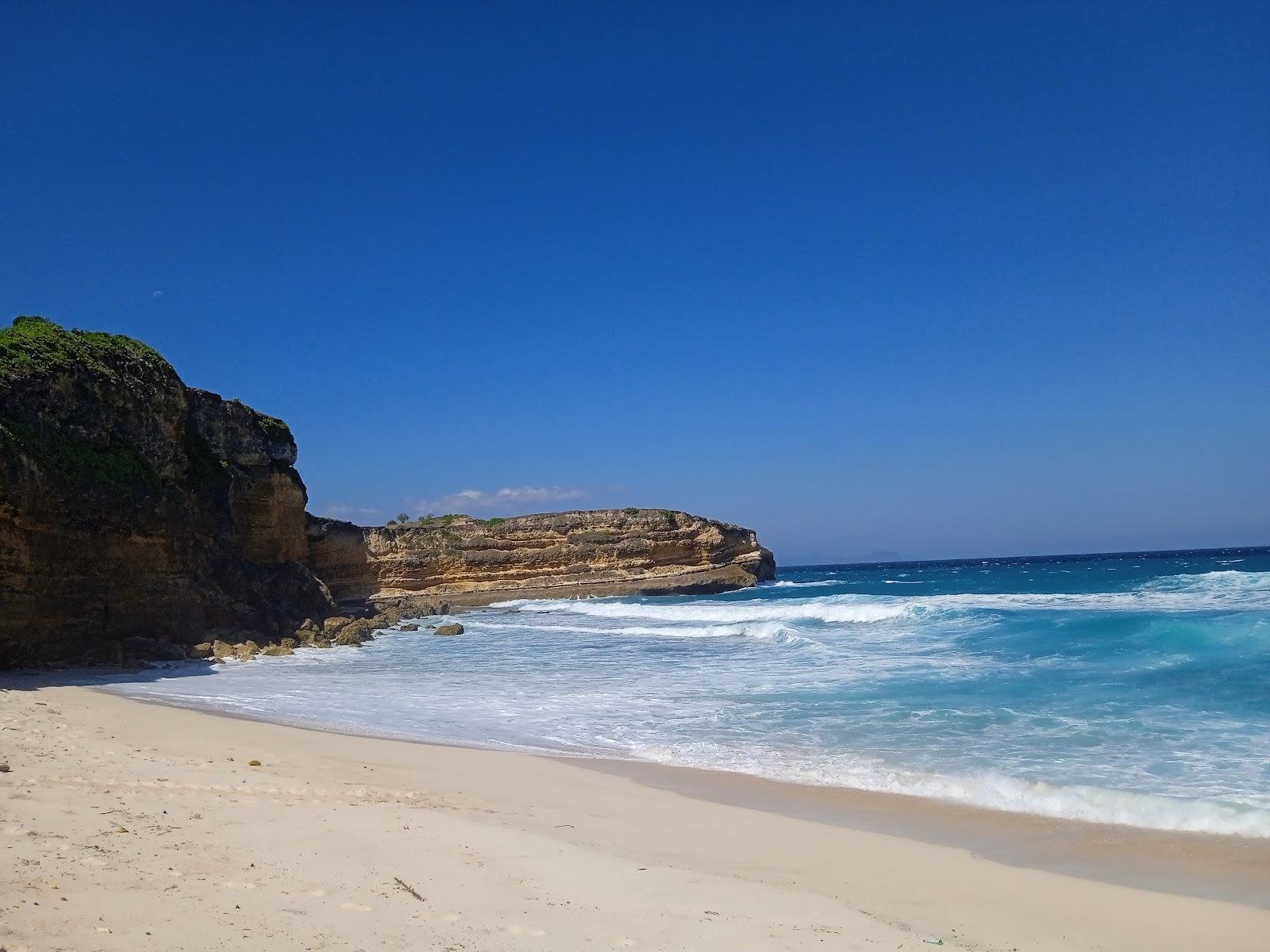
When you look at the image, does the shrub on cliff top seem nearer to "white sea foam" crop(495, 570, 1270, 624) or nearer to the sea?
the sea

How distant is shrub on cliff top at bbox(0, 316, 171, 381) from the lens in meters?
14.0

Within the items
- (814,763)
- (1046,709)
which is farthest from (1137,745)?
(814,763)

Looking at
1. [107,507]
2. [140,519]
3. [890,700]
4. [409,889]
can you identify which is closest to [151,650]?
[140,519]

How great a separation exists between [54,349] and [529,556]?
29352 millimetres

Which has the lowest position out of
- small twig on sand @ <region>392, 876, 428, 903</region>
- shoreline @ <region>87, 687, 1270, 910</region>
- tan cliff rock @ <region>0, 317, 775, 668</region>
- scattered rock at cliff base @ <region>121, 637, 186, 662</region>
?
shoreline @ <region>87, 687, 1270, 910</region>

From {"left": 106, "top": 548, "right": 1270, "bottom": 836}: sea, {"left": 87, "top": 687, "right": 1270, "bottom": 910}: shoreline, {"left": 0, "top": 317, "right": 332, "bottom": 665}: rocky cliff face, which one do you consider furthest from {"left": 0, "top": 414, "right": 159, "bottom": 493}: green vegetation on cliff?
{"left": 87, "top": 687, "right": 1270, "bottom": 910}: shoreline

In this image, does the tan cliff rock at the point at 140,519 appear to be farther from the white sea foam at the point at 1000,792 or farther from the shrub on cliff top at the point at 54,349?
the white sea foam at the point at 1000,792

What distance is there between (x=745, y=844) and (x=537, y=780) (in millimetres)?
2467

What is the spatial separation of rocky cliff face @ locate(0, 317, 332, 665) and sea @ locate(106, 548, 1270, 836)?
2128 millimetres

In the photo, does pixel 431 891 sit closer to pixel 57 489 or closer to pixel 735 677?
pixel 735 677

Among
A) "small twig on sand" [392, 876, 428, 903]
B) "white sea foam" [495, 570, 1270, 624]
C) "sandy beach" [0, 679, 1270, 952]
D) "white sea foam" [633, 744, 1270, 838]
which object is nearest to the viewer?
"sandy beach" [0, 679, 1270, 952]

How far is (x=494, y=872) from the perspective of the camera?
4633 mm

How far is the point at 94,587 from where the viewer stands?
607 inches

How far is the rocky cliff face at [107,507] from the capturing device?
1364 centimetres
